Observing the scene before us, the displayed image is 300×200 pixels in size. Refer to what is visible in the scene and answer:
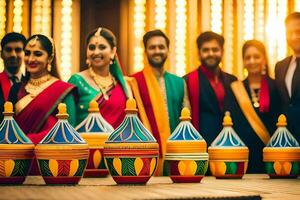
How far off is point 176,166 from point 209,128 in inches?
42.2

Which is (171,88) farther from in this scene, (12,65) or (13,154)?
(13,154)

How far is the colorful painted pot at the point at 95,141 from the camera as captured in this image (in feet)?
6.44

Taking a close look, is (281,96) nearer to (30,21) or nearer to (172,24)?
(172,24)

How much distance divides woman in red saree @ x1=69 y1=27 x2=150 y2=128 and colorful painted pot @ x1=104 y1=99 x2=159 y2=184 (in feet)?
3.09

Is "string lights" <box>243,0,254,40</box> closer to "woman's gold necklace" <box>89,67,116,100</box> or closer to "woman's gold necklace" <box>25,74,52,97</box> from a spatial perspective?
"woman's gold necklace" <box>89,67,116,100</box>

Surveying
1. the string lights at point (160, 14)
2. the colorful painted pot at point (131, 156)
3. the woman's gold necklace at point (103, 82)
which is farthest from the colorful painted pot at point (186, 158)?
the string lights at point (160, 14)

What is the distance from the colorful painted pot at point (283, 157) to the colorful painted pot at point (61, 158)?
32.6 inches

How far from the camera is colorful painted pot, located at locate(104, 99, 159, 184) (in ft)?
5.28

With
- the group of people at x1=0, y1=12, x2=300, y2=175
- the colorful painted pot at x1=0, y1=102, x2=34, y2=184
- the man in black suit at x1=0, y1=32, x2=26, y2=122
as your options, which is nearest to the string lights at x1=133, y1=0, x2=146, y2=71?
the group of people at x1=0, y1=12, x2=300, y2=175

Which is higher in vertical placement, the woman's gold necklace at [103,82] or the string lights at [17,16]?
the string lights at [17,16]

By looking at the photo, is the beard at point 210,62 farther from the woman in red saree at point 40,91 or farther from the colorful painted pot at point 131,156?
the colorful painted pot at point 131,156

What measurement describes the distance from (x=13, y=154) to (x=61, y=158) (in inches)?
4.7

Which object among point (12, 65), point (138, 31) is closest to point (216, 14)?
point (138, 31)

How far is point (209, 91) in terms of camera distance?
115 inches
